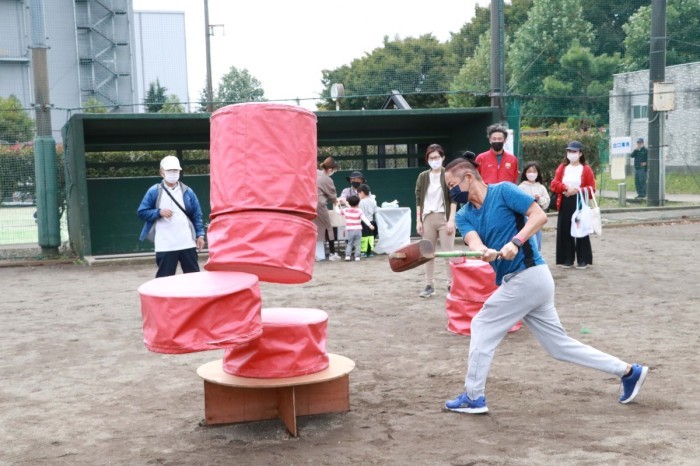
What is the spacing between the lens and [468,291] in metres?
8.19

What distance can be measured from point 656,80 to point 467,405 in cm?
1749

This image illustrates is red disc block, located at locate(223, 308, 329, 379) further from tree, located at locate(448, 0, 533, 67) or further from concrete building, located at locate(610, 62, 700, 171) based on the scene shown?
concrete building, located at locate(610, 62, 700, 171)

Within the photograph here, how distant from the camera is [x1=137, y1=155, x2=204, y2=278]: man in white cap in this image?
28.3 feet

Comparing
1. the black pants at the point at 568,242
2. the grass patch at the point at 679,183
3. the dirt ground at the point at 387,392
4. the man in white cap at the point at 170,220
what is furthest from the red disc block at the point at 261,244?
the grass patch at the point at 679,183

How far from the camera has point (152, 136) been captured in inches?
658

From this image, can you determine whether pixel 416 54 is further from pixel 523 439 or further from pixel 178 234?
pixel 523 439

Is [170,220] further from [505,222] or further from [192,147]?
[192,147]

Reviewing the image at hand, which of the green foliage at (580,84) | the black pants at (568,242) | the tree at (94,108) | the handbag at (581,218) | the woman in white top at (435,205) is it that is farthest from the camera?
the green foliage at (580,84)

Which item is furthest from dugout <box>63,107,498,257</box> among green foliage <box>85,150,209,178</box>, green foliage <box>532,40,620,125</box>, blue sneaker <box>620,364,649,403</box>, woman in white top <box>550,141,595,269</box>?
blue sneaker <box>620,364,649,403</box>

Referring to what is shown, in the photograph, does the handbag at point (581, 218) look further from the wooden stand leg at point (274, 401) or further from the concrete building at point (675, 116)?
the concrete building at point (675, 116)

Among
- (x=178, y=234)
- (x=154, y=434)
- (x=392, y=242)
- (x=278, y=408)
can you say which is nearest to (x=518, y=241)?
(x=278, y=408)

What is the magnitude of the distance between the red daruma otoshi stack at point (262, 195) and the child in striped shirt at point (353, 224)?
8.80 m

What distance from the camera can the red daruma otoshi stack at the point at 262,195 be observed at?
5.40 metres

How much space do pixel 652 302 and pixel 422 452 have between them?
223 inches
